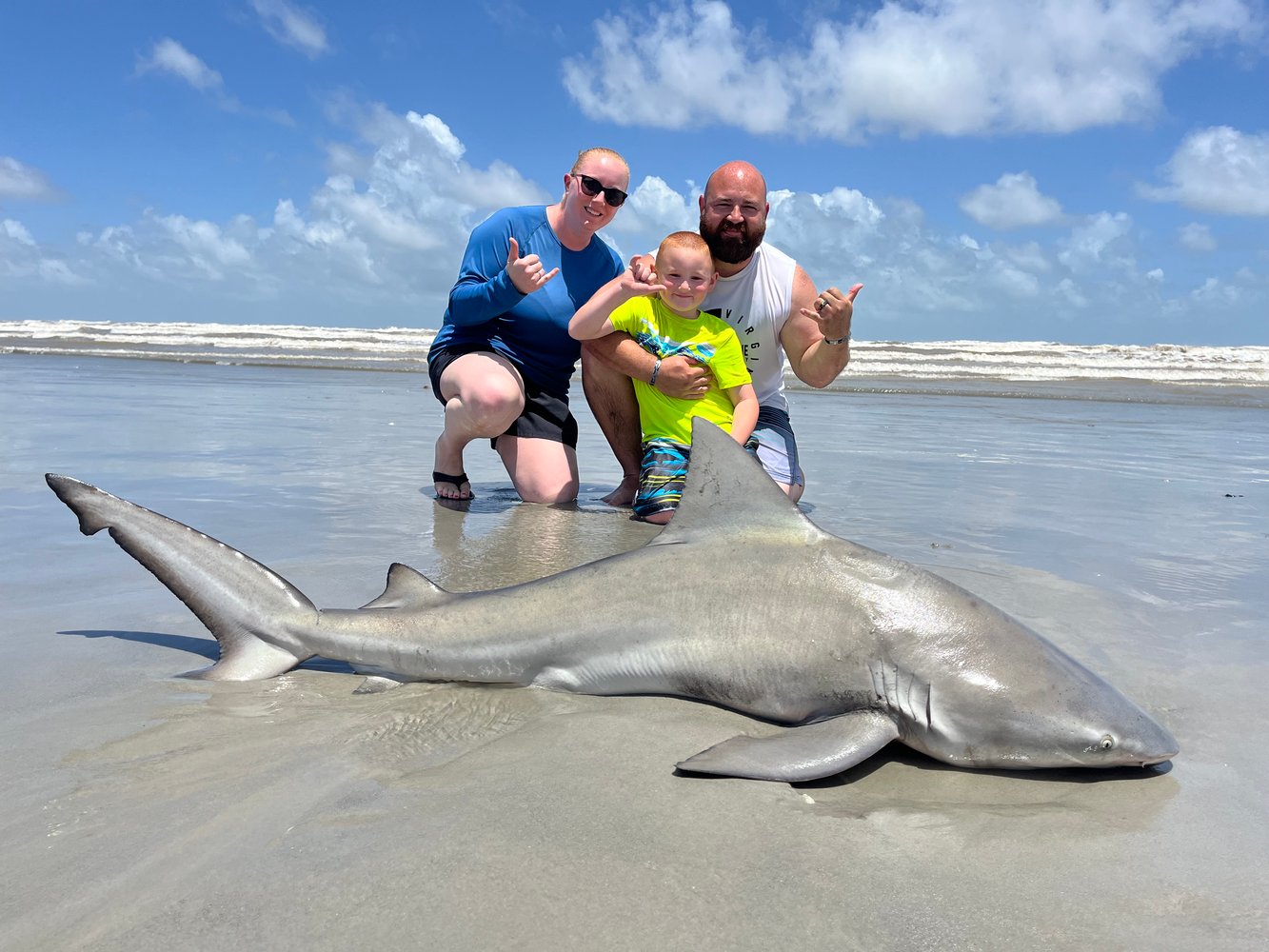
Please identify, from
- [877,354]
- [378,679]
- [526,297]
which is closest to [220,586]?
[378,679]

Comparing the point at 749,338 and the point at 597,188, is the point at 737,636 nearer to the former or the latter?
the point at 749,338

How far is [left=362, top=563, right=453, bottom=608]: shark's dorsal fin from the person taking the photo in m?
3.10

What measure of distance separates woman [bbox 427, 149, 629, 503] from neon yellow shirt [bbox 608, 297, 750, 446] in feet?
2.11

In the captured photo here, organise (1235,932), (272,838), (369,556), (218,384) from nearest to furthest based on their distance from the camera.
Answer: (1235,932) < (272,838) < (369,556) < (218,384)

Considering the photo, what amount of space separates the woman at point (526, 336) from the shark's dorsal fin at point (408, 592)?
2.76 m

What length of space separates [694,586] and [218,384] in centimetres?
1581

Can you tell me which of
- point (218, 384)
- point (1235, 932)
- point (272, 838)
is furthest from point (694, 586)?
point (218, 384)

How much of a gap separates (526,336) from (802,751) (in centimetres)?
441

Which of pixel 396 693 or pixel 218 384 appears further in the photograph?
pixel 218 384

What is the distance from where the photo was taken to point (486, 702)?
2.89 m

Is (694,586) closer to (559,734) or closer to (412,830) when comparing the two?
(559,734)

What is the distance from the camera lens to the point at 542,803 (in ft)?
7.36

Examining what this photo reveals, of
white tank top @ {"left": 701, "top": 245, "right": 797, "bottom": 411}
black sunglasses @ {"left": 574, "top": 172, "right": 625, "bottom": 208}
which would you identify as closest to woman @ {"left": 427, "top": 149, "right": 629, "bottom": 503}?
black sunglasses @ {"left": 574, "top": 172, "right": 625, "bottom": 208}

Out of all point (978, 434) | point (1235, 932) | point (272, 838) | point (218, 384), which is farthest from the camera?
point (218, 384)
